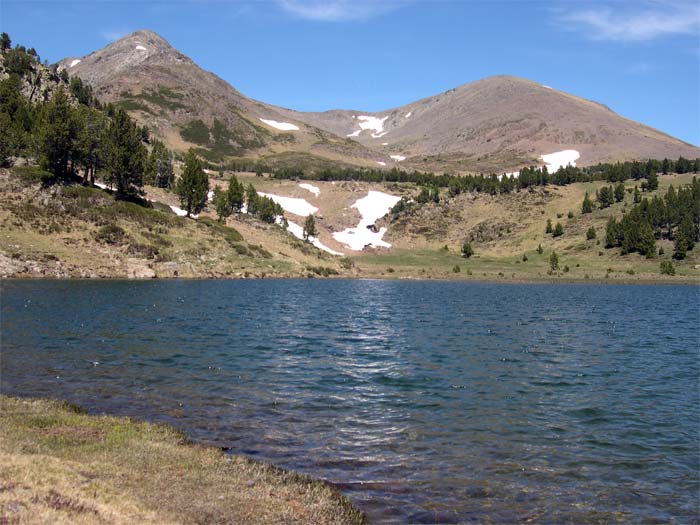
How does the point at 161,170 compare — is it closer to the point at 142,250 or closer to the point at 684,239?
the point at 142,250

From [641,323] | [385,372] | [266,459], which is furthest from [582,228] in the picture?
[266,459]

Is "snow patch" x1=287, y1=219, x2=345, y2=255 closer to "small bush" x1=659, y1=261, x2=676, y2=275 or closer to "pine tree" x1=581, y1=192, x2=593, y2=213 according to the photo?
"pine tree" x1=581, y1=192, x2=593, y2=213

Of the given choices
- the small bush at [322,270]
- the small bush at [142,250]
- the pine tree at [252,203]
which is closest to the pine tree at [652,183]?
the small bush at [322,270]

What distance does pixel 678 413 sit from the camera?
776 inches

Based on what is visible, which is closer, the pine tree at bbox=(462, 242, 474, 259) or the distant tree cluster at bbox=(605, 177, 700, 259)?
the distant tree cluster at bbox=(605, 177, 700, 259)

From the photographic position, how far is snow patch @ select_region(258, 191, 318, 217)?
572 feet

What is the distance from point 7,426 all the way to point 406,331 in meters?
28.5

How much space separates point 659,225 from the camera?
465 feet

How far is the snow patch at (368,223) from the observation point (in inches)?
6363

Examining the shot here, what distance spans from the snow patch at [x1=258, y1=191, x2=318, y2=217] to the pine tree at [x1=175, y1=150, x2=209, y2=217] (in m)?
62.0

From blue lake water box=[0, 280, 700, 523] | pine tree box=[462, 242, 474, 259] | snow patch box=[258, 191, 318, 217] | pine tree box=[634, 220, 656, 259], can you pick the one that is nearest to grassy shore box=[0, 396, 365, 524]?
blue lake water box=[0, 280, 700, 523]

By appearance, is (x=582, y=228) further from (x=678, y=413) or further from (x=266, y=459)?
(x=266, y=459)

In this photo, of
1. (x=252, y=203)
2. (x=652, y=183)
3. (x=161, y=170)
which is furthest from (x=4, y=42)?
(x=652, y=183)

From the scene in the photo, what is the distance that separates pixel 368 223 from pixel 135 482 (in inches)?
6548
